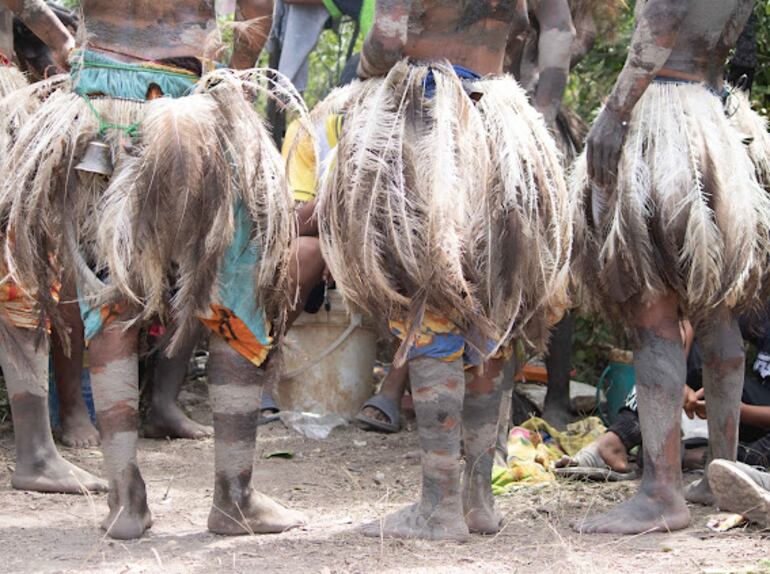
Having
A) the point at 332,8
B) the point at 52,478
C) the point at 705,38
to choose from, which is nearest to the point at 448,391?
the point at 705,38

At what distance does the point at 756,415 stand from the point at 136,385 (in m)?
2.49

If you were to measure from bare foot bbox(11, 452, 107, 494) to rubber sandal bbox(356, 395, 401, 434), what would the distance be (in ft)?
4.85

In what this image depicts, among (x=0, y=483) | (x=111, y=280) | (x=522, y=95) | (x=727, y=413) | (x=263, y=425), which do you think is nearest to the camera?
(x=111, y=280)

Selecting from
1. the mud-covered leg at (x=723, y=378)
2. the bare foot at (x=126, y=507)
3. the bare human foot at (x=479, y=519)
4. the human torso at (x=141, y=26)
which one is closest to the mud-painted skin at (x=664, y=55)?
the mud-covered leg at (x=723, y=378)

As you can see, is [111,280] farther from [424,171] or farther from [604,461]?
[604,461]

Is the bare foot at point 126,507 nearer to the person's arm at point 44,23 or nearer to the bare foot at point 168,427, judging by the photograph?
the person's arm at point 44,23

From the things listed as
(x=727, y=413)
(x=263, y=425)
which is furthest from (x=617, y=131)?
(x=263, y=425)

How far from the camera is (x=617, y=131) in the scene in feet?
11.1

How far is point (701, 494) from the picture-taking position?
3.72 meters

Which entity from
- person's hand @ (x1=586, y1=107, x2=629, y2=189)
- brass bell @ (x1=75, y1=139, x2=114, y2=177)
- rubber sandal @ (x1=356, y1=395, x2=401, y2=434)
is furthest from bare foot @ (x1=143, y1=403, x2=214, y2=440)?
person's hand @ (x1=586, y1=107, x2=629, y2=189)

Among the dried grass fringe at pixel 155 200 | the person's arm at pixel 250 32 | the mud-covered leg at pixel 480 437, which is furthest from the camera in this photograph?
the person's arm at pixel 250 32

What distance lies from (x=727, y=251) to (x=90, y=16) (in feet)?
6.74

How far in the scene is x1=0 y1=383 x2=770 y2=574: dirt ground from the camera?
9.25 ft

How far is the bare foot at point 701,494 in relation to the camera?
3703 mm
